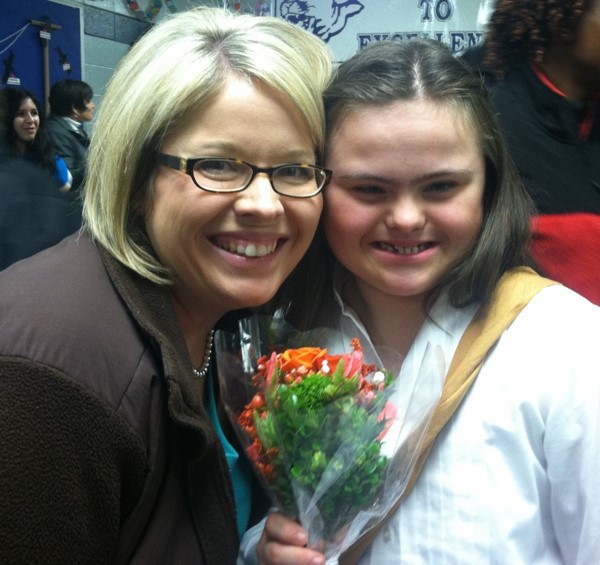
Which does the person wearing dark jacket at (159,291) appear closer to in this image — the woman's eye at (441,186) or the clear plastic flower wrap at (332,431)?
the clear plastic flower wrap at (332,431)

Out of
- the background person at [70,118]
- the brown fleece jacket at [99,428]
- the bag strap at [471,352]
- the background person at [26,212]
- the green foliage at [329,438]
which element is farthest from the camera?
the background person at [70,118]

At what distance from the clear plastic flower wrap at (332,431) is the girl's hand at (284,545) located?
19 millimetres

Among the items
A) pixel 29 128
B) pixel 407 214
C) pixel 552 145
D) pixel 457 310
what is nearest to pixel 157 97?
pixel 407 214

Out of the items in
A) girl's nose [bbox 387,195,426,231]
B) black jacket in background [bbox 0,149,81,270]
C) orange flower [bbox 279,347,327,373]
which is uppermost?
girl's nose [bbox 387,195,426,231]

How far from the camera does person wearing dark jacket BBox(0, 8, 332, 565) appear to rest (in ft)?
3.78

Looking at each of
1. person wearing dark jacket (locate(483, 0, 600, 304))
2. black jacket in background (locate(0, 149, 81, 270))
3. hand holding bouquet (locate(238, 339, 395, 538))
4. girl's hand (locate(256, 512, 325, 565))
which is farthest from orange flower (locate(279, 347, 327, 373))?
black jacket in background (locate(0, 149, 81, 270))

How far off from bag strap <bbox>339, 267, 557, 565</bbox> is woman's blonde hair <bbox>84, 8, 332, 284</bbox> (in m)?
0.53

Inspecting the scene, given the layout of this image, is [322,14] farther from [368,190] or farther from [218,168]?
[218,168]

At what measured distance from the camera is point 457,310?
5.24 ft

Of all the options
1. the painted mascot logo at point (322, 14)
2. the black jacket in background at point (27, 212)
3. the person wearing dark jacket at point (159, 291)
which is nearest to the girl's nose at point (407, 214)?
the person wearing dark jacket at point (159, 291)

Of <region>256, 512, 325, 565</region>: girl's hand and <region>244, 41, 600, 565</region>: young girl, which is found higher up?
<region>244, 41, 600, 565</region>: young girl

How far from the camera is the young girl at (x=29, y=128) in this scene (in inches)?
132

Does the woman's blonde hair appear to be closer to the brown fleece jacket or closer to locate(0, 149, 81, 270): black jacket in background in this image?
the brown fleece jacket

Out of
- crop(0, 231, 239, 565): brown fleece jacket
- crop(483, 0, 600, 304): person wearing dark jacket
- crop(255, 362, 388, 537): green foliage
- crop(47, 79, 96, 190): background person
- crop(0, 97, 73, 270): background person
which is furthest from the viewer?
crop(47, 79, 96, 190): background person
